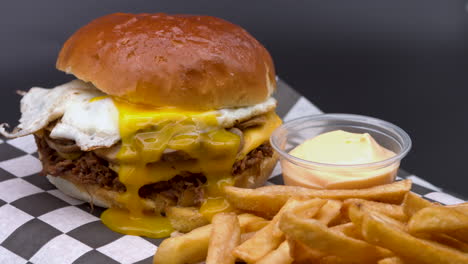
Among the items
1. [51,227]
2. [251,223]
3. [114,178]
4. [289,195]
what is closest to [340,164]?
[289,195]

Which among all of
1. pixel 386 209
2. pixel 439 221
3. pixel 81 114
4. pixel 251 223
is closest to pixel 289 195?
pixel 251 223

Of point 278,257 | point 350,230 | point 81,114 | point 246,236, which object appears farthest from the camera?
point 81,114

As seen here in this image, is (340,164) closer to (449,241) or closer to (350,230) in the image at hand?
(350,230)

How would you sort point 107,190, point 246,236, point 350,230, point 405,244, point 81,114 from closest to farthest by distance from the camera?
point 405,244, point 350,230, point 246,236, point 81,114, point 107,190

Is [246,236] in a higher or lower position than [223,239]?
lower

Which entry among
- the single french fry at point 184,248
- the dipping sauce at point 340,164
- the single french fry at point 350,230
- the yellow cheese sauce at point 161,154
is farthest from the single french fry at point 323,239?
the yellow cheese sauce at point 161,154

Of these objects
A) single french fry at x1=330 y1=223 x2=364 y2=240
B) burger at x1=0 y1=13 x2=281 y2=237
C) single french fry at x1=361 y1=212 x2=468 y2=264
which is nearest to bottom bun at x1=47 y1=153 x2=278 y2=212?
burger at x1=0 y1=13 x2=281 y2=237

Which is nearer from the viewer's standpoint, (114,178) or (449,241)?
(449,241)

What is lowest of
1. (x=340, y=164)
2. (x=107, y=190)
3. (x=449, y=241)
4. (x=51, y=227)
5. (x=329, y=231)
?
(x=51, y=227)
